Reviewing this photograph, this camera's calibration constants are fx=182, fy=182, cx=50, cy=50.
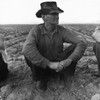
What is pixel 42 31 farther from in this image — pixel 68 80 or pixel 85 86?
pixel 85 86

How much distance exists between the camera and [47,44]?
13.4ft

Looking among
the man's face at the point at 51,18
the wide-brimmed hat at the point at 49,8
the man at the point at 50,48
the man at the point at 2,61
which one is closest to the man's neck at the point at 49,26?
the man at the point at 50,48

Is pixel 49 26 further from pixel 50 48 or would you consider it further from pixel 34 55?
pixel 34 55

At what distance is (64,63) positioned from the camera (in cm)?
383

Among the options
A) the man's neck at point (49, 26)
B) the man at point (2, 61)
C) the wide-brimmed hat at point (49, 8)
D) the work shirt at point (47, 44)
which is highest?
the wide-brimmed hat at point (49, 8)

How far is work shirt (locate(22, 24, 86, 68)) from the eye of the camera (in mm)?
3779

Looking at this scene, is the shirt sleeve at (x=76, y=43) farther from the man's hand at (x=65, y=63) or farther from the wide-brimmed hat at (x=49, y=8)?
the wide-brimmed hat at (x=49, y=8)

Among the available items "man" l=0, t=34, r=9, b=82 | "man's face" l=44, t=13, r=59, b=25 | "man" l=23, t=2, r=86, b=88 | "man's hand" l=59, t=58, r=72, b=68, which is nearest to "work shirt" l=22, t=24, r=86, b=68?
"man" l=23, t=2, r=86, b=88

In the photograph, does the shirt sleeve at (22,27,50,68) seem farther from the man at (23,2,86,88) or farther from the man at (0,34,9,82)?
the man at (0,34,9,82)

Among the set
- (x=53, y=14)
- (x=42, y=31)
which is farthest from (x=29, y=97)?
(x=53, y=14)

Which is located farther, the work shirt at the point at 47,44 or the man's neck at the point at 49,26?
the man's neck at the point at 49,26

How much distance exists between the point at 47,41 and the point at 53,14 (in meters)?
0.62

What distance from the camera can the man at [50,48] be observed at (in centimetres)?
381

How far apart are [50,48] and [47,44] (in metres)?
0.12
